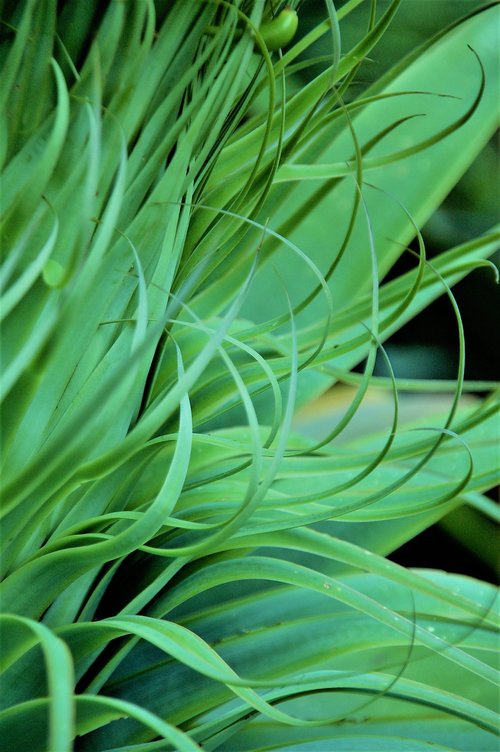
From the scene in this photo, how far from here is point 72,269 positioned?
0.15 meters

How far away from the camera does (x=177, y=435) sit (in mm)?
195

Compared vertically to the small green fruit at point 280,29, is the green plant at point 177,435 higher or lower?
lower

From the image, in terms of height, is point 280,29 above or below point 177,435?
above

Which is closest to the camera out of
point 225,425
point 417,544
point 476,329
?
point 225,425

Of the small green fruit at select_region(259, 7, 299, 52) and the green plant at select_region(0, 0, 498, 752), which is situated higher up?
the small green fruit at select_region(259, 7, 299, 52)

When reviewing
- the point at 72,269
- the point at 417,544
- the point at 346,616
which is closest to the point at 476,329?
the point at 417,544

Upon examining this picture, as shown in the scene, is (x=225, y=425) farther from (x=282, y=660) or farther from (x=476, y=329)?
(x=476, y=329)

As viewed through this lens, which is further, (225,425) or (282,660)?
(225,425)

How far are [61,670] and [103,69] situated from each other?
155 mm

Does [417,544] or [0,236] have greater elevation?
[0,236]

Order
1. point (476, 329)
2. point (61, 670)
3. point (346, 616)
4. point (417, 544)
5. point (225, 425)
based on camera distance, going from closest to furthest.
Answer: point (61, 670) < point (346, 616) < point (225, 425) < point (417, 544) < point (476, 329)

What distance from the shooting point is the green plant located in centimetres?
17

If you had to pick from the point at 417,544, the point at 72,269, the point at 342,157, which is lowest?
the point at 417,544

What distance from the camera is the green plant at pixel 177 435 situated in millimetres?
168
